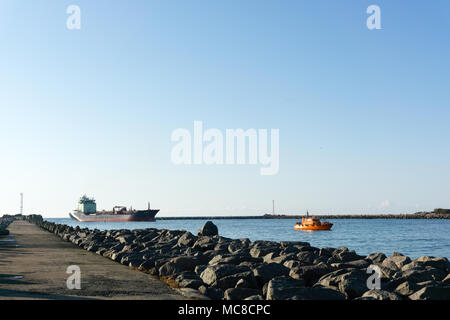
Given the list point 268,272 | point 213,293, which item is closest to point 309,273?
point 268,272

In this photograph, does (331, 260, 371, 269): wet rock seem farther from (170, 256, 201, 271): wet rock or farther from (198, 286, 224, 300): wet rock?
(198, 286, 224, 300): wet rock

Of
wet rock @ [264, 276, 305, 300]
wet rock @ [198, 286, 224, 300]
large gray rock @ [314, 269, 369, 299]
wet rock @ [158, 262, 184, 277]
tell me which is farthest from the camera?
wet rock @ [158, 262, 184, 277]

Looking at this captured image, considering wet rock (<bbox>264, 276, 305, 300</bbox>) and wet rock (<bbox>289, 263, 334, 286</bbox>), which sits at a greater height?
→ wet rock (<bbox>264, 276, 305, 300</bbox>)

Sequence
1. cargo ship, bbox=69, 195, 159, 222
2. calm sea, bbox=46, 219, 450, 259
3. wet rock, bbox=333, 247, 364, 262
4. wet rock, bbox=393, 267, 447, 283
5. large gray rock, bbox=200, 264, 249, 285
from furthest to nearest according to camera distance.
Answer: cargo ship, bbox=69, 195, 159, 222 < calm sea, bbox=46, 219, 450, 259 < wet rock, bbox=333, 247, 364, 262 < wet rock, bbox=393, 267, 447, 283 < large gray rock, bbox=200, 264, 249, 285

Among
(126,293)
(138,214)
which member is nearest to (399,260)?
(126,293)

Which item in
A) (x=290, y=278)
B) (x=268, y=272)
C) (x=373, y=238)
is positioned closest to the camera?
(x=290, y=278)

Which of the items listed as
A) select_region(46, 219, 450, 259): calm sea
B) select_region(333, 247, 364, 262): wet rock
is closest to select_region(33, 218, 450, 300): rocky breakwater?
select_region(333, 247, 364, 262): wet rock

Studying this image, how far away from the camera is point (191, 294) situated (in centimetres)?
842

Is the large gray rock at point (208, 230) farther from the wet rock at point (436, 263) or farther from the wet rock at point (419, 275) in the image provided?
the wet rock at point (419, 275)

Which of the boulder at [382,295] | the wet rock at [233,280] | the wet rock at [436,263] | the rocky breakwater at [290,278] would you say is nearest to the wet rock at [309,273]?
the rocky breakwater at [290,278]

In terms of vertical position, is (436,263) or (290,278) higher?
(290,278)

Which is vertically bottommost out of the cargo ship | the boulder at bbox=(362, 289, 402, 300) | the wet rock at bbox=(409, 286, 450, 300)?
the cargo ship

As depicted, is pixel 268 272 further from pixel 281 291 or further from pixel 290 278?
pixel 281 291
